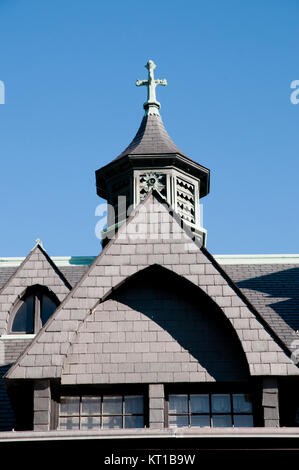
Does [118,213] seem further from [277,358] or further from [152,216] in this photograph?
[277,358]

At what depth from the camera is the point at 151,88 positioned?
27797 millimetres

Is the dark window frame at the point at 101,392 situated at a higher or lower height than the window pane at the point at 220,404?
higher

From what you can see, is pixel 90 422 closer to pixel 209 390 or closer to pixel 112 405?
pixel 112 405

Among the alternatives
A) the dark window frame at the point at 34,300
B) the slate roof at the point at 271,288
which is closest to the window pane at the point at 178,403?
the slate roof at the point at 271,288

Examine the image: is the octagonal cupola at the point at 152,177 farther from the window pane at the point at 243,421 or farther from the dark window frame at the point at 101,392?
the window pane at the point at 243,421

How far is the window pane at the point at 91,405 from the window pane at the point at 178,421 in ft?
3.98

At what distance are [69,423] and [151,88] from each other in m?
13.9

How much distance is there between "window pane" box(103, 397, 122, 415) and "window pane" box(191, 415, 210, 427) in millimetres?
1221

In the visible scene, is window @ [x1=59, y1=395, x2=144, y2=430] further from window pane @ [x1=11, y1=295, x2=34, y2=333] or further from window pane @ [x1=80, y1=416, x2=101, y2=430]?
window pane @ [x1=11, y1=295, x2=34, y2=333]

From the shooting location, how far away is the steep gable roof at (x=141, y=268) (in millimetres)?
15672

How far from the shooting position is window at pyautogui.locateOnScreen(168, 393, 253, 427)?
15891 mm

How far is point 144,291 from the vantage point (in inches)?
666

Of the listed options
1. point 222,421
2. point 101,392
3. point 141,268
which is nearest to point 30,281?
point 141,268
